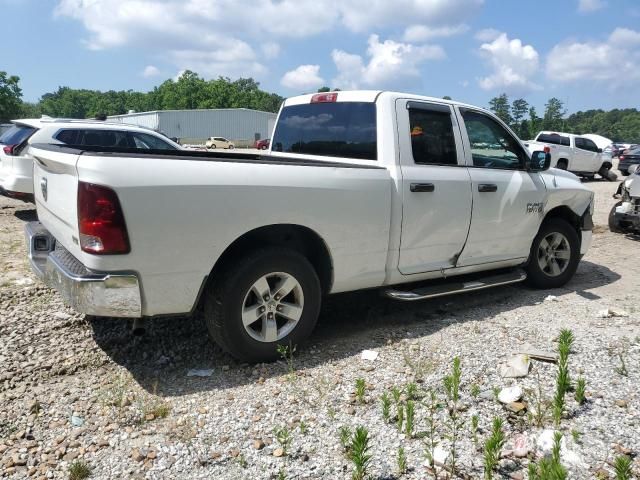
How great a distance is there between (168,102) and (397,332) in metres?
109

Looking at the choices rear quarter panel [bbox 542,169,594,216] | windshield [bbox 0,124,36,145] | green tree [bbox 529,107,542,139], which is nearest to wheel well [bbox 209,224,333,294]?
rear quarter panel [bbox 542,169,594,216]

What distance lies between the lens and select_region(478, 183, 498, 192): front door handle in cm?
488

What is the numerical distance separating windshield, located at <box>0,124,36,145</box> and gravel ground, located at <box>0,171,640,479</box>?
4.47 metres

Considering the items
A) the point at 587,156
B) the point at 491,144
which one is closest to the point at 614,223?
the point at 491,144

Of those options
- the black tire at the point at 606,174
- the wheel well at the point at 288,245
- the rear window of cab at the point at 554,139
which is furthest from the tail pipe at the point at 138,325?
the black tire at the point at 606,174

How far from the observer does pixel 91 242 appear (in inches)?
124

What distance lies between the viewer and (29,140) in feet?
28.3

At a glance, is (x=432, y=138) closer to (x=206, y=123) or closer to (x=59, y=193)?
(x=59, y=193)

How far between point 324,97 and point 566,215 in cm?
311

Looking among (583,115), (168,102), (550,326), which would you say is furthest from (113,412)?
(583,115)

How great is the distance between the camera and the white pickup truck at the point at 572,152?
69.1 ft

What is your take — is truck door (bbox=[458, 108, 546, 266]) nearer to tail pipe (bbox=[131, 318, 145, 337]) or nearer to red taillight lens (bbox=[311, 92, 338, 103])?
red taillight lens (bbox=[311, 92, 338, 103])

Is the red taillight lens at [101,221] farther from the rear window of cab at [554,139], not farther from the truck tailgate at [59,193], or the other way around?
the rear window of cab at [554,139]

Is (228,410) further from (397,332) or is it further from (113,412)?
(397,332)
